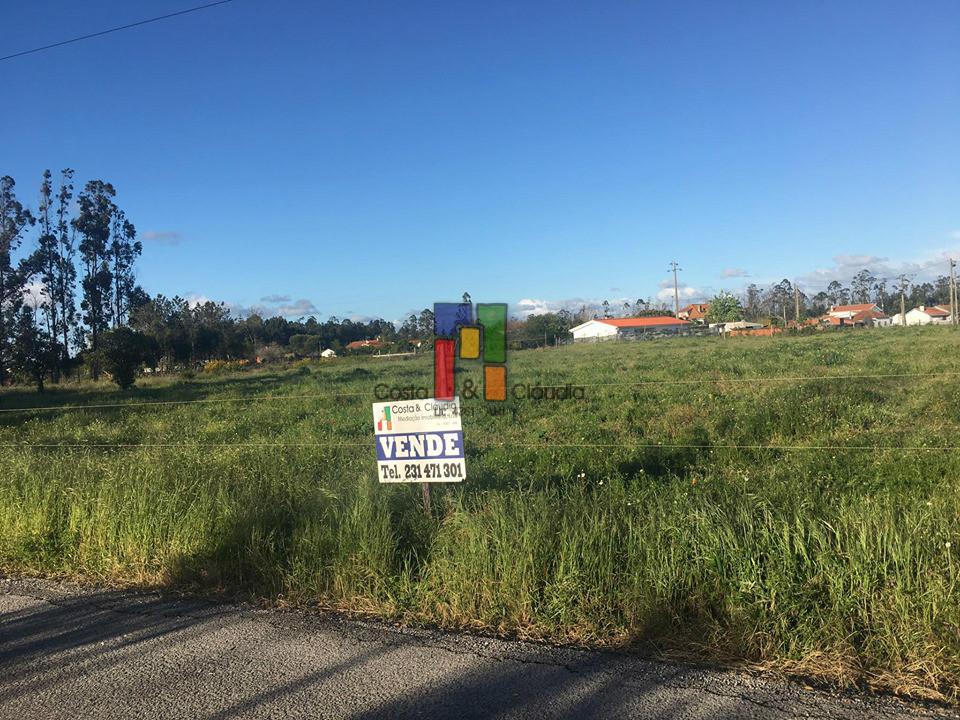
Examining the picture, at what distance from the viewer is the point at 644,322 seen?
1725 cm

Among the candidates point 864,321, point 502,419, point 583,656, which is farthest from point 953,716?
point 864,321

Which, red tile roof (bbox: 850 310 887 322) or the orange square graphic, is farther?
red tile roof (bbox: 850 310 887 322)

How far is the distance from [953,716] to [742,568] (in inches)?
A: 43.6

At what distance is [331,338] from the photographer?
1289cm

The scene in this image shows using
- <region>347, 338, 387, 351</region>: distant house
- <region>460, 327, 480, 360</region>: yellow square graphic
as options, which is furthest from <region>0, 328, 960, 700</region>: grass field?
<region>347, 338, 387, 351</region>: distant house

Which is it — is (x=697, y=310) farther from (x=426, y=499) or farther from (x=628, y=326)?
(x=426, y=499)

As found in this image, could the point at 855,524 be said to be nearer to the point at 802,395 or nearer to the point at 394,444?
the point at 394,444

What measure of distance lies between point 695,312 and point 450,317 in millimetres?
13039

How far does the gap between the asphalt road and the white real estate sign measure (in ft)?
4.08

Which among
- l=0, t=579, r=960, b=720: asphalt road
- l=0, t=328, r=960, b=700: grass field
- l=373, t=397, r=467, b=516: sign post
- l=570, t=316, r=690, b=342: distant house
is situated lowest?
l=0, t=579, r=960, b=720: asphalt road

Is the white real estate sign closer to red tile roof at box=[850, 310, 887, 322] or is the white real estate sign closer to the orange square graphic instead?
the orange square graphic

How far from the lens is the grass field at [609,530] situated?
12.0 ft

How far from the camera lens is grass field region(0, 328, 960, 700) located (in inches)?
144

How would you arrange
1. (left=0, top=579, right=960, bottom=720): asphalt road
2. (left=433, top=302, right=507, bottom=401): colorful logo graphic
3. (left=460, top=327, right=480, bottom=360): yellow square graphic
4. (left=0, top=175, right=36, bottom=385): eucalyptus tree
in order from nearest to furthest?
1. (left=0, top=579, right=960, bottom=720): asphalt road
2. (left=433, top=302, right=507, bottom=401): colorful logo graphic
3. (left=460, top=327, right=480, bottom=360): yellow square graphic
4. (left=0, top=175, right=36, bottom=385): eucalyptus tree
